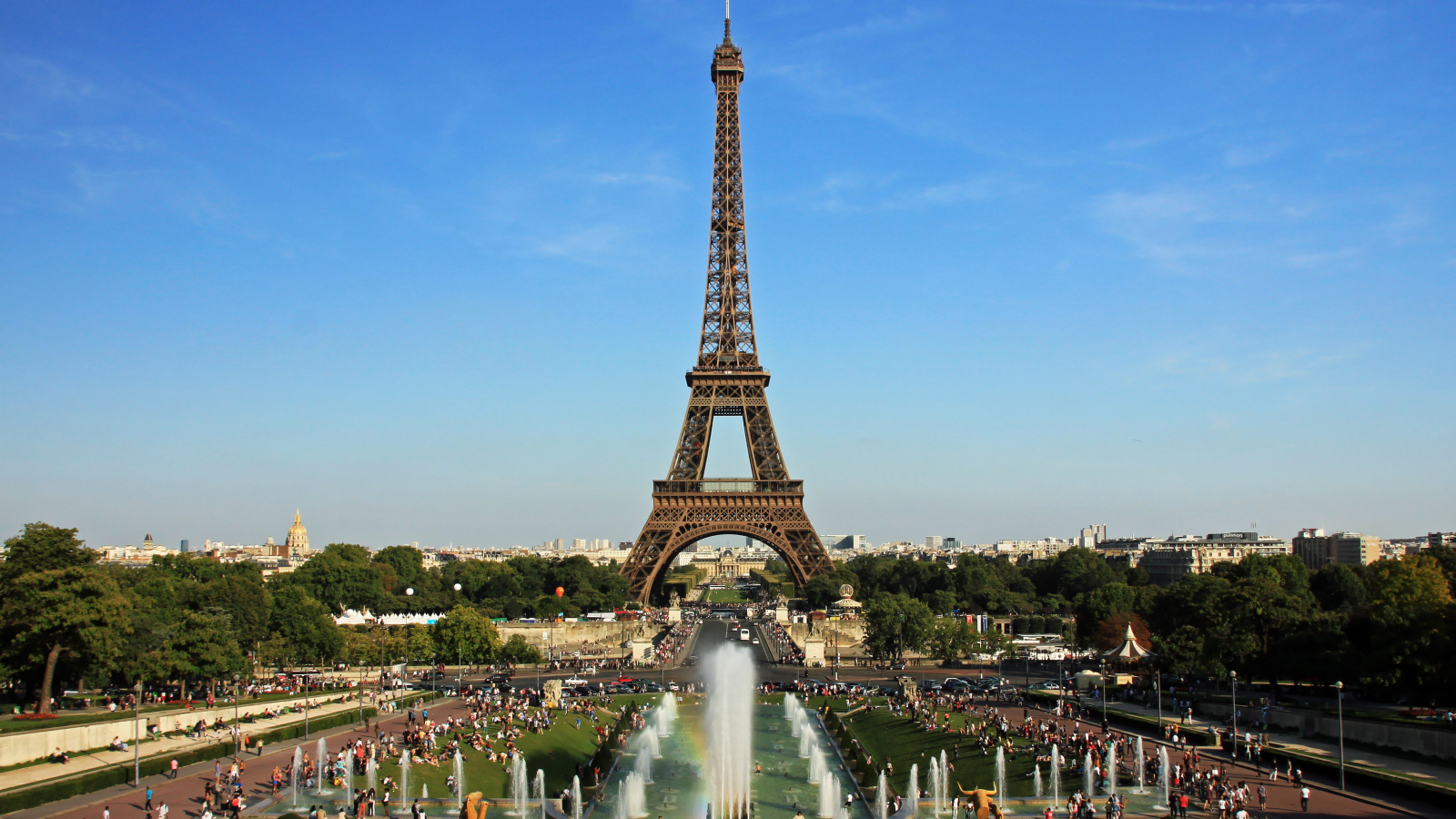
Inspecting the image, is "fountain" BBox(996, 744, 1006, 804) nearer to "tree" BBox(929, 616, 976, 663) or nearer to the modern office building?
"tree" BBox(929, 616, 976, 663)

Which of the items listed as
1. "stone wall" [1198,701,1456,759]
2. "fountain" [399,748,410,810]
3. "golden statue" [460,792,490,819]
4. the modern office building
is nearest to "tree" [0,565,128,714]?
"fountain" [399,748,410,810]

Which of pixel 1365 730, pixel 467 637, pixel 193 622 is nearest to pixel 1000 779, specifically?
pixel 1365 730

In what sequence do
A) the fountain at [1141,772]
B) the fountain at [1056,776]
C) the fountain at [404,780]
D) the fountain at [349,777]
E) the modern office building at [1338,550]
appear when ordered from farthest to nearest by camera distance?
the modern office building at [1338,550] < the fountain at [1141,772] < the fountain at [404,780] < the fountain at [1056,776] < the fountain at [349,777]

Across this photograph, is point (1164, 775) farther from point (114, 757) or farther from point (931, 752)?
point (114, 757)

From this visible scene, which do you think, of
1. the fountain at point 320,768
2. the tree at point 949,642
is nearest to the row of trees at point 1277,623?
the tree at point 949,642

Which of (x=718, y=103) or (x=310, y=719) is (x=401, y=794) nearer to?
(x=310, y=719)

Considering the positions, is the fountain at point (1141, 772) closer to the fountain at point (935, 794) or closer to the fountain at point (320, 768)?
the fountain at point (935, 794)
